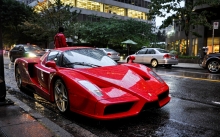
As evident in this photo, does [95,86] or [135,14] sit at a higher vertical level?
[135,14]

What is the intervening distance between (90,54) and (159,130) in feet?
7.69

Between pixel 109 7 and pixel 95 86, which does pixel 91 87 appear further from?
pixel 109 7

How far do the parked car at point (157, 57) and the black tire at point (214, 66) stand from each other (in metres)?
3.44

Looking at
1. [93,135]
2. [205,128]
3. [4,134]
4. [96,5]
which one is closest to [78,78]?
[93,135]

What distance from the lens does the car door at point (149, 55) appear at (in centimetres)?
1639

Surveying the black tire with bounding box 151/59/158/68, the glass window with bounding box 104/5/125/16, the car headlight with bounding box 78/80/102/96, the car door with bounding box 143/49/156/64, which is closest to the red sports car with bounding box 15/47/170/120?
the car headlight with bounding box 78/80/102/96

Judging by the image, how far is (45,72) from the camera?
195 inches

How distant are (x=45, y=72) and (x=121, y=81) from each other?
1.89 metres

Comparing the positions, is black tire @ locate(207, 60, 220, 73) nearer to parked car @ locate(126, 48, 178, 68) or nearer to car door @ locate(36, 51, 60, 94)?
parked car @ locate(126, 48, 178, 68)

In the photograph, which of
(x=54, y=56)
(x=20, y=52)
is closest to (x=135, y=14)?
(x=20, y=52)

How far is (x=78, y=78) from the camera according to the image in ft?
12.9

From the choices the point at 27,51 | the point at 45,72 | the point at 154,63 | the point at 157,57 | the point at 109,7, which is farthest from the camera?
the point at 109,7

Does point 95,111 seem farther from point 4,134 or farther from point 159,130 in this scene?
point 4,134

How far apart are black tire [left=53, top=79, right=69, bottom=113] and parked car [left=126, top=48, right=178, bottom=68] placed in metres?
11.3
